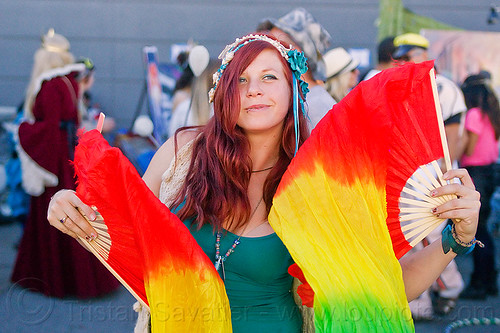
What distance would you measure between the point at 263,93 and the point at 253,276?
0.68 metres

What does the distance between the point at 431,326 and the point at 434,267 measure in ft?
9.29

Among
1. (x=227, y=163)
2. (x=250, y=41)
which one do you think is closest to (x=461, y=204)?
(x=227, y=163)

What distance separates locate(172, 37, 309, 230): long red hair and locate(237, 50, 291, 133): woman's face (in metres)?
0.03

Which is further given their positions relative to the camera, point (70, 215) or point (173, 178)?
point (173, 178)

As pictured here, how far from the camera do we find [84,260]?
16.5 feet

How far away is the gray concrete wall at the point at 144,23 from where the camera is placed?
8930 millimetres

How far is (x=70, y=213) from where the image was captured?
72.9 inches

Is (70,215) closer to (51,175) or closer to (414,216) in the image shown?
(414,216)

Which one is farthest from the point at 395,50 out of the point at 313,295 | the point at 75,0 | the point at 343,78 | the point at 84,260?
the point at 75,0

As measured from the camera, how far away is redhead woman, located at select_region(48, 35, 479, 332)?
2.07 m

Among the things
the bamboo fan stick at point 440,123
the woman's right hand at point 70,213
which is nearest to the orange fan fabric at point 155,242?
the woman's right hand at point 70,213

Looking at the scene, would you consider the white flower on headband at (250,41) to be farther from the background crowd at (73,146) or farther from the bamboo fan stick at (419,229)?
the background crowd at (73,146)

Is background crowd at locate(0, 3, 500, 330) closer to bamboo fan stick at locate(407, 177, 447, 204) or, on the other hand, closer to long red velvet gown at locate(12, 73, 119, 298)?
long red velvet gown at locate(12, 73, 119, 298)

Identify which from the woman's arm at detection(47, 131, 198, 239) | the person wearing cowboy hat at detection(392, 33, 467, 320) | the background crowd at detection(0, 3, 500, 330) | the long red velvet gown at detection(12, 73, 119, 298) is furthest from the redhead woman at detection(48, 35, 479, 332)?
the long red velvet gown at detection(12, 73, 119, 298)
